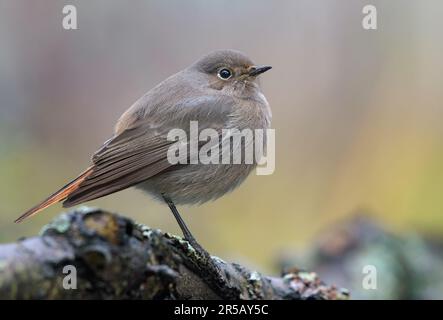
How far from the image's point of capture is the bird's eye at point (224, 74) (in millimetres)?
4797

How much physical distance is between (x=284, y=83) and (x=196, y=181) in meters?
2.36

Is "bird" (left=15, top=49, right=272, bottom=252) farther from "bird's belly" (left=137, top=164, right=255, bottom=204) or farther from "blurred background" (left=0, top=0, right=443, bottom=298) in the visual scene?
"blurred background" (left=0, top=0, right=443, bottom=298)

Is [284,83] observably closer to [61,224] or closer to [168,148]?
[168,148]

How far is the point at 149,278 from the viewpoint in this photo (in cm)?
210

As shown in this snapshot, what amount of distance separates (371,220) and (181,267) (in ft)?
8.65

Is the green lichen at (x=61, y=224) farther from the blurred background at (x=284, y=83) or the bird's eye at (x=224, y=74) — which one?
the blurred background at (x=284, y=83)

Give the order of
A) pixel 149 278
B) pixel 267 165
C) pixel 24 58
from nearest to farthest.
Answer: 1. pixel 149 278
2. pixel 267 165
3. pixel 24 58

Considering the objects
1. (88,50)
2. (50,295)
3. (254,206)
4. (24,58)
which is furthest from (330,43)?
(50,295)

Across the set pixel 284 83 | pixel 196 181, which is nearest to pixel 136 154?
pixel 196 181

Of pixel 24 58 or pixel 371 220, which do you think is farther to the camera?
pixel 24 58

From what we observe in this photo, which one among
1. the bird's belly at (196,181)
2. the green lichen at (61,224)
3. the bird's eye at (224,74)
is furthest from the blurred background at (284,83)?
the green lichen at (61,224)

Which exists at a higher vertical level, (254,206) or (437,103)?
(437,103)

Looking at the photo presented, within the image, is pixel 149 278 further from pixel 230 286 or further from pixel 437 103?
pixel 437 103

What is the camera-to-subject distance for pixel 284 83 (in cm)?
608
